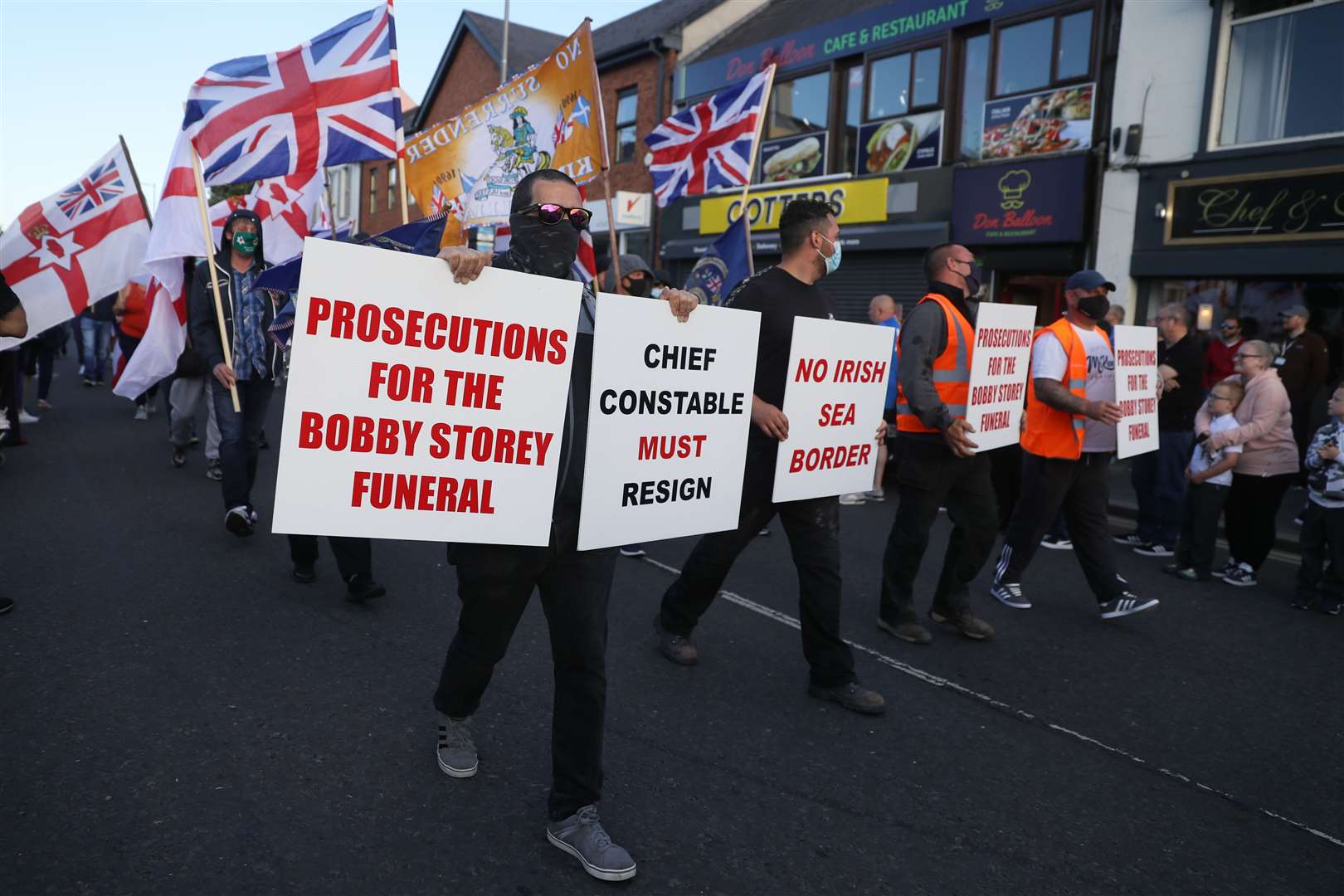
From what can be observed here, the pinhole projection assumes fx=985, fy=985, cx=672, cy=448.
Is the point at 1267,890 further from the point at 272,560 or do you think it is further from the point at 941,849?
the point at 272,560

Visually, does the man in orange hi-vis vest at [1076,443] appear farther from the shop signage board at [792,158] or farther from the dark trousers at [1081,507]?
the shop signage board at [792,158]

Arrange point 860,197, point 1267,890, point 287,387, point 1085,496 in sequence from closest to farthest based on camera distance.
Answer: point 287,387 < point 1267,890 < point 1085,496 < point 860,197

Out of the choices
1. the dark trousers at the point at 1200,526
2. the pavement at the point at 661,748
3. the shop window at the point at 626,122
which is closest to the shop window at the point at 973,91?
the dark trousers at the point at 1200,526

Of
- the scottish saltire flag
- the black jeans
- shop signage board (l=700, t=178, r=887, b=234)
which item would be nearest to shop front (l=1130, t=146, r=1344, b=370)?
shop signage board (l=700, t=178, r=887, b=234)

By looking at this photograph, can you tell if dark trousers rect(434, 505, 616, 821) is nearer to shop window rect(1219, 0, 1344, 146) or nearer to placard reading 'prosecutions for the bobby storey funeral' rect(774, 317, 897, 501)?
placard reading 'prosecutions for the bobby storey funeral' rect(774, 317, 897, 501)

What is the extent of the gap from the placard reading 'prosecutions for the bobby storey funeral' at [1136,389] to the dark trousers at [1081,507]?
238mm

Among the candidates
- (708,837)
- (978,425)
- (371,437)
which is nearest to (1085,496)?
(978,425)

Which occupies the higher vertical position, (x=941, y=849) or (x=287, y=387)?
(x=287, y=387)

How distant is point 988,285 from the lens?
14.5 m

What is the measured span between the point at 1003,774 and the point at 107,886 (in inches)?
114

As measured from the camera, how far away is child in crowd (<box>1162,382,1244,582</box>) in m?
6.91

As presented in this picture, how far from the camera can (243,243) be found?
20.0ft

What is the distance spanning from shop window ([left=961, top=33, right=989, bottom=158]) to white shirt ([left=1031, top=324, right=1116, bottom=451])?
386 inches

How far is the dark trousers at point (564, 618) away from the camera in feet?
9.48
